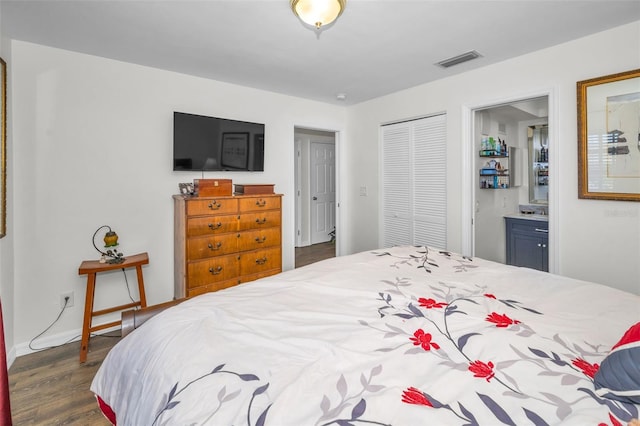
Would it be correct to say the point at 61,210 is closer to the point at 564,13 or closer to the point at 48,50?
the point at 48,50

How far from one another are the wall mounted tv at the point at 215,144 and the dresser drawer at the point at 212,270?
3.22 feet

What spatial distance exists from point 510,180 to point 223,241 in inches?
153

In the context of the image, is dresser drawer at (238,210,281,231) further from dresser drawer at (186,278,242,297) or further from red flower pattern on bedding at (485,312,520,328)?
red flower pattern on bedding at (485,312,520,328)

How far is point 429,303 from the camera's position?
1.33 m

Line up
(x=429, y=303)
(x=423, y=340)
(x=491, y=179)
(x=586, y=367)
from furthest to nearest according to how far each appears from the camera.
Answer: (x=491, y=179), (x=429, y=303), (x=423, y=340), (x=586, y=367)

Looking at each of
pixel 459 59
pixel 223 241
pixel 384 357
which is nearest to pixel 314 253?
pixel 223 241

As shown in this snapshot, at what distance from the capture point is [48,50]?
248cm

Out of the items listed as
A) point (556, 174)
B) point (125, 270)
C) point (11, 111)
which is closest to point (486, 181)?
point (556, 174)

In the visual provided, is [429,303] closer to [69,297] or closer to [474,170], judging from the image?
[474,170]

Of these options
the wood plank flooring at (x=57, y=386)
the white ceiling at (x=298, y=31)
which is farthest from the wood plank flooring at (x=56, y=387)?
the white ceiling at (x=298, y=31)

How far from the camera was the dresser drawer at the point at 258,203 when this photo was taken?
3027 millimetres

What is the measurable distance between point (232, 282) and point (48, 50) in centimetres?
247

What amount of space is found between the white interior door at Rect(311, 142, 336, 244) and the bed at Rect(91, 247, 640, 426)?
4.77 m

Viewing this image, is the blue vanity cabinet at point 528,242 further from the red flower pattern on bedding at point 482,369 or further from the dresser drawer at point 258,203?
the red flower pattern on bedding at point 482,369
